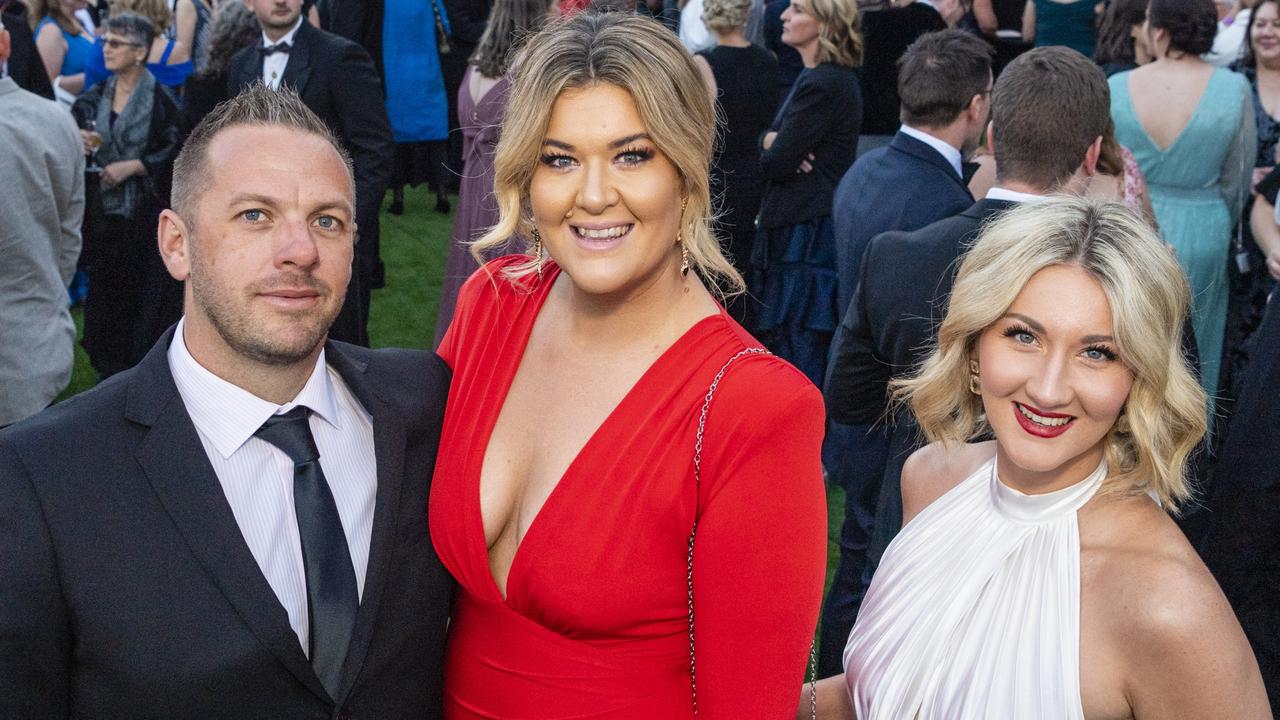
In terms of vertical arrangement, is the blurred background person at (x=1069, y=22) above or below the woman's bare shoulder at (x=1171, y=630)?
below

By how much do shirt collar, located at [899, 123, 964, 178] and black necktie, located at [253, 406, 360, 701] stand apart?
2.96 meters

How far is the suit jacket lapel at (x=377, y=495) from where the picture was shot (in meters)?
2.06

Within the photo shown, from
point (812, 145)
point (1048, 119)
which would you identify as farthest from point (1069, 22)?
point (1048, 119)

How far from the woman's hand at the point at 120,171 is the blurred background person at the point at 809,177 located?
10.8 ft

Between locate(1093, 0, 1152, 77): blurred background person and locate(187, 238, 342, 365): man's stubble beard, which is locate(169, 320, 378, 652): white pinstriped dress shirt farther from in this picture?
locate(1093, 0, 1152, 77): blurred background person

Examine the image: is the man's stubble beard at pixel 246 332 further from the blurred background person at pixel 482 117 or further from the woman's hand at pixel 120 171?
the woman's hand at pixel 120 171

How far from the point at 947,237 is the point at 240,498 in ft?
7.24

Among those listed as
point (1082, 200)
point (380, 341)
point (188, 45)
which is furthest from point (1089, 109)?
point (188, 45)

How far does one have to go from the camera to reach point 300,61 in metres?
5.82

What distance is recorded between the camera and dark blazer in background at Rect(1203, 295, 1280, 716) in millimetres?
3775

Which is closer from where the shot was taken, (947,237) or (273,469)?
(273,469)

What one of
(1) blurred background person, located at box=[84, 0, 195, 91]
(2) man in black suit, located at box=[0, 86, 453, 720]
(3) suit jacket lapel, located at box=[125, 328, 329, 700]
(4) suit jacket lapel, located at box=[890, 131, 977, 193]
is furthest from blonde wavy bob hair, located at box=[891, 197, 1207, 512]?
(1) blurred background person, located at box=[84, 0, 195, 91]

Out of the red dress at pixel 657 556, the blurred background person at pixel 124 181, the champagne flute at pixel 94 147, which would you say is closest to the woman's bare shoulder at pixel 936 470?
the red dress at pixel 657 556

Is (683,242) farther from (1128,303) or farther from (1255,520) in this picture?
(1255,520)
